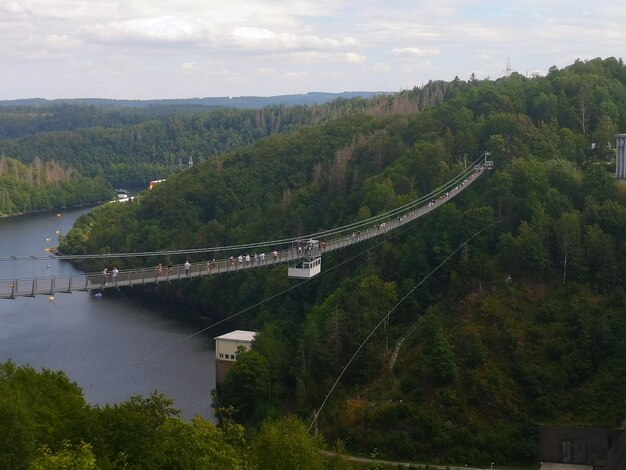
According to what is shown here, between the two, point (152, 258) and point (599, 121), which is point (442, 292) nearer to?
point (599, 121)

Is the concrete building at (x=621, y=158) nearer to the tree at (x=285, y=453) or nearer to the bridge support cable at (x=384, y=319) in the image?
the bridge support cable at (x=384, y=319)

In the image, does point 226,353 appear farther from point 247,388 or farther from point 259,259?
point 259,259

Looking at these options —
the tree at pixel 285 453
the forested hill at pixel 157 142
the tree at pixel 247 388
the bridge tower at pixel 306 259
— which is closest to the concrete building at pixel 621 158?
the bridge tower at pixel 306 259

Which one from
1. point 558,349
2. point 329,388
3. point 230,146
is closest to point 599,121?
point 558,349

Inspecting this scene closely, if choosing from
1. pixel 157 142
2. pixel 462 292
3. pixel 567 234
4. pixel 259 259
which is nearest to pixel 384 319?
pixel 462 292

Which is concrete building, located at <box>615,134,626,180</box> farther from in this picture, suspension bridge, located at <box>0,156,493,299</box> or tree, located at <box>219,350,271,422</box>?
tree, located at <box>219,350,271,422</box>

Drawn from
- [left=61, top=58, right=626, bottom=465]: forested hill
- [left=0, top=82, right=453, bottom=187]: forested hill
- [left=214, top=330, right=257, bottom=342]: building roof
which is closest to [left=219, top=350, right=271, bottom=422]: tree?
[left=61, top=58, right=626, bottom=465]: forested hill
